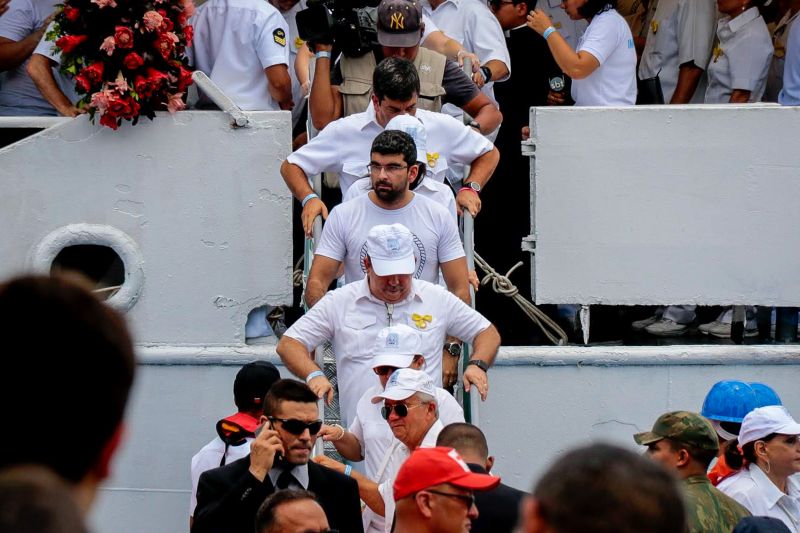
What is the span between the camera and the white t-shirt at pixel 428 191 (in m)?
6.53

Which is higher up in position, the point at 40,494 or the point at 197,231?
the point at 40,494

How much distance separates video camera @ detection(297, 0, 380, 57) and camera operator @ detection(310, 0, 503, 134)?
0.18ft

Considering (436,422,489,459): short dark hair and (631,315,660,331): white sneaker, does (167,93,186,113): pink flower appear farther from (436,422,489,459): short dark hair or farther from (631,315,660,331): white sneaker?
(436,422,489,459): short dark hair

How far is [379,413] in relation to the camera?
543 cm

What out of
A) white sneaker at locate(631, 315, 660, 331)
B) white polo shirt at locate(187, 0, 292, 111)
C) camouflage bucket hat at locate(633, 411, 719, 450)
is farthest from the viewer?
white sneaker at locate(631, 315, 660, 331)

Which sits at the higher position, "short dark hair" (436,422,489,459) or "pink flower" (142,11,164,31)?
"pink flower" (142,11,164,31)

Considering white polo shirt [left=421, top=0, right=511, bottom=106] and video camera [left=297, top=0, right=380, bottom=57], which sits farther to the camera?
white polo shirt [left=421, top=0, right=511, bottom=106]

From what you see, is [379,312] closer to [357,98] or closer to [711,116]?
[357,98]

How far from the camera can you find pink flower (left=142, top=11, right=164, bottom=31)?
279 inches

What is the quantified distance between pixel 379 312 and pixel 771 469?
5.75 feet

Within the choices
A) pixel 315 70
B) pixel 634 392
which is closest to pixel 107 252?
pixel 315 70

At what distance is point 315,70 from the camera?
7070mm

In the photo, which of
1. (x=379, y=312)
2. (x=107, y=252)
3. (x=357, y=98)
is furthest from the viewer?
(x=107, y=252)

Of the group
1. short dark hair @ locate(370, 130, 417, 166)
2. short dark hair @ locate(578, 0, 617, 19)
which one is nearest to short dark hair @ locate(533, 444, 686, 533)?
short dark hair @ locate(370, 130, 417, 166)
